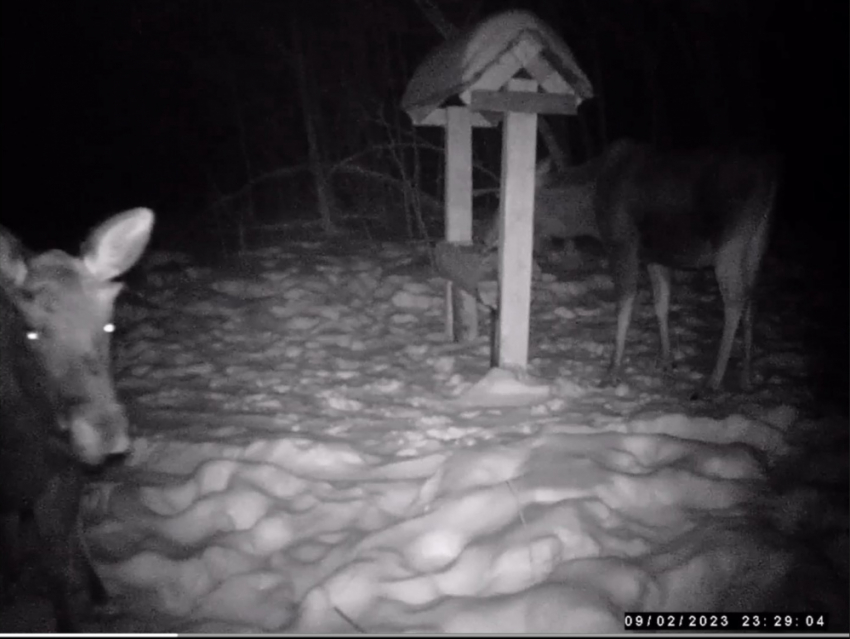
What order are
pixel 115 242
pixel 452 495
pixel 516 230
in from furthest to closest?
1. pixel 516 230
2. pixel 452 495
3. pixel 115 242

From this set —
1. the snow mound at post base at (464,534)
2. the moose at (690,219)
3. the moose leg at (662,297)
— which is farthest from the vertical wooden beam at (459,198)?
the snow mound at post base at (464,534)

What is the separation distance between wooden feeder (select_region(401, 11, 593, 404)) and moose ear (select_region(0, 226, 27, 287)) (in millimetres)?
3206

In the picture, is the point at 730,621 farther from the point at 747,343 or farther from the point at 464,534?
the point at 747,343

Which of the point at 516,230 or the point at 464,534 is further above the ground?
the point at 516,230

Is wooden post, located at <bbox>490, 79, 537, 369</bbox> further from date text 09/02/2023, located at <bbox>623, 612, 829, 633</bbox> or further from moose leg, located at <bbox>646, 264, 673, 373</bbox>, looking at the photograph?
date text 09/02/2023, located at <bbox>623, 612, 829, 633</bbox>

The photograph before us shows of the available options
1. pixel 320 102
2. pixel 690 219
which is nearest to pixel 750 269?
pixel 690 219

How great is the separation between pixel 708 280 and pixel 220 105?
593 inches

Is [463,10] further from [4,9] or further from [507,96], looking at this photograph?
[4,9]

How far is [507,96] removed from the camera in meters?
4.56

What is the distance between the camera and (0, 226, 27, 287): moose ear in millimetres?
2369

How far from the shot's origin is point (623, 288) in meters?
5.27

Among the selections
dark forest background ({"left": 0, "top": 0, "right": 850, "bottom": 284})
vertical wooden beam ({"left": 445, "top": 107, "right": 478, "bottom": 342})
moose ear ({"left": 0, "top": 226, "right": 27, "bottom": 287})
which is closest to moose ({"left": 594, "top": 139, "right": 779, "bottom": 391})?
vertical wooden beam ({"left": 445, "top": 107, "right": 478, "bottom": 342})

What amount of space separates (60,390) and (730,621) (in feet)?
9.82

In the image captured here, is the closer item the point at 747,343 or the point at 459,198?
the point at 747,343
